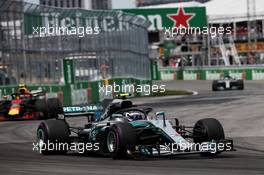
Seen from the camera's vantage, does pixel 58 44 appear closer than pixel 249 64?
Yes

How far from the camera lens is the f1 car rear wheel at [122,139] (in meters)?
12.3

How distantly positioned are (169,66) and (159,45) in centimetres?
327

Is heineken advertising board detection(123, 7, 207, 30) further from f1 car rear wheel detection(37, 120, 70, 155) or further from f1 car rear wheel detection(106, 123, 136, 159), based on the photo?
f1 car rear wheel detection(106, 123, 136, 159)

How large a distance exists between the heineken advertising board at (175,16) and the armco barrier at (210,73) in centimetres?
505

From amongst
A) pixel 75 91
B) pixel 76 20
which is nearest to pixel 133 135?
pixel 75 91

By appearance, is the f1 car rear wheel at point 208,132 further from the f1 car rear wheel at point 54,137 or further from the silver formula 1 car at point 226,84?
the silver formula 1 car at point 226,84

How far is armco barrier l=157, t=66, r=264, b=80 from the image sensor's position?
65500 mm

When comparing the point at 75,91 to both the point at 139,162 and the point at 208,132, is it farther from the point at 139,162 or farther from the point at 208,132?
the point at 139,162

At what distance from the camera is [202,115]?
25.6 metres

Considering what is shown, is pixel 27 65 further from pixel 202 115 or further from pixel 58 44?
pixel 202 115

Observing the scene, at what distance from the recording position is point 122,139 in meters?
12.3

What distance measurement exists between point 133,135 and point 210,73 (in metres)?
57.2

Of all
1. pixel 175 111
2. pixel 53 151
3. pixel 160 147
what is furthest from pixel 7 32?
pixel 160 147

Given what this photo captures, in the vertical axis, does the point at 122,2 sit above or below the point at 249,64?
above
